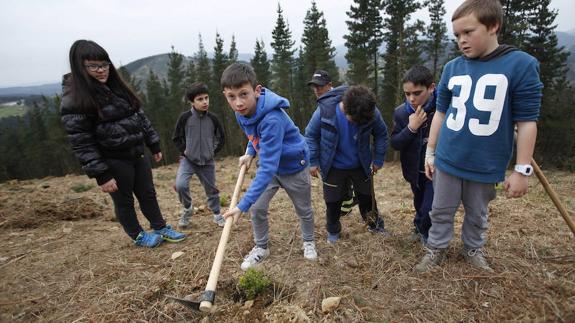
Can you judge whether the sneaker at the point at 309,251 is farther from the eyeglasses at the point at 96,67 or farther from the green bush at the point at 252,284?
the eyeglasses at the point at 96,67

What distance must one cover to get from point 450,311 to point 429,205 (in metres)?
1.18

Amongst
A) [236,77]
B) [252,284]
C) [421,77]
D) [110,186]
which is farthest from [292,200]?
[110,186]

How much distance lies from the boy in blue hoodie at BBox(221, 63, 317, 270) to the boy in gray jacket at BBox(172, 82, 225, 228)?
1.54 metres

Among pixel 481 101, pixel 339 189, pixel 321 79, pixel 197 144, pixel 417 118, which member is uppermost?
pixel 321 79

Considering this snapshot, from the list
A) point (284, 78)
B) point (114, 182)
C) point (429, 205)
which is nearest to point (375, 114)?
point (429, 205)

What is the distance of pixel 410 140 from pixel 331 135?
2.70 ft

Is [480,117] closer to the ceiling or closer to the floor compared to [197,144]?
closer to the ceiling

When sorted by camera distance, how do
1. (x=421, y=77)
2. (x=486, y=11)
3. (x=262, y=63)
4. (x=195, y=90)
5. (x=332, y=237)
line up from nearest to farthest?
(x=486, y=11) < (x=421, y=77) < (x=332, y=237) < (x=195, y=90) < (x=262, y=63)

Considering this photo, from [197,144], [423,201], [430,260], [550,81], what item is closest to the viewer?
[430,260]

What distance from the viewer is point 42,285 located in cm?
311

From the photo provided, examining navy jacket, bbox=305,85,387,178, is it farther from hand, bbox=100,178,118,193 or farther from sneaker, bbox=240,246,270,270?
hand, bbox=100,178,118,193

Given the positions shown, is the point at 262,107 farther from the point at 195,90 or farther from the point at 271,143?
the point at 195,90

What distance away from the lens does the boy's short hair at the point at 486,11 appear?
2.01 metres

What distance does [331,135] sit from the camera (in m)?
3.34
